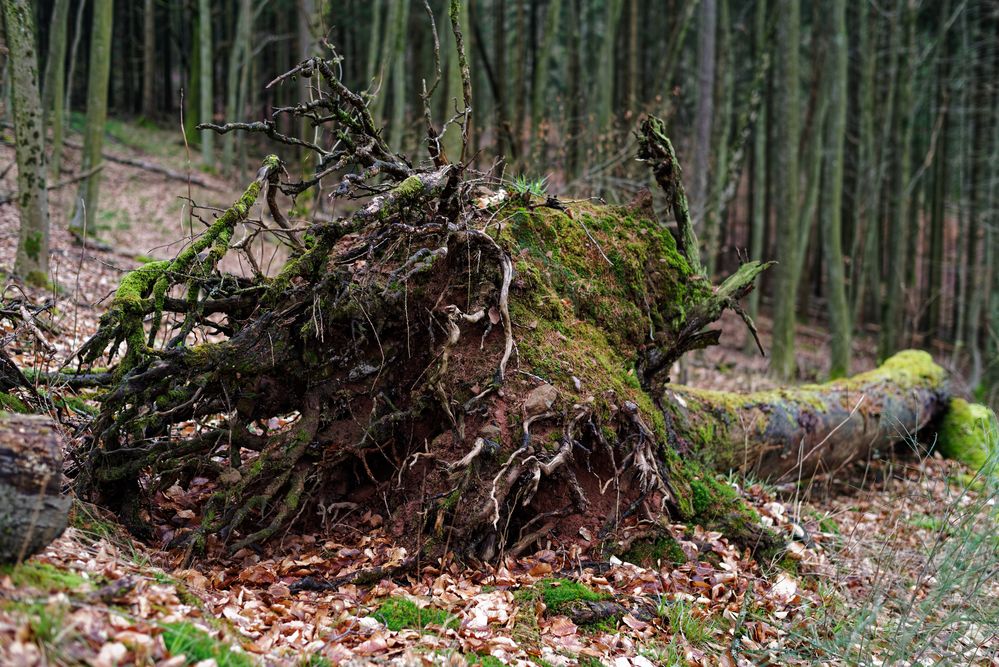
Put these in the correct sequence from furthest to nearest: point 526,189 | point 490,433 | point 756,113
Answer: point 756,113, point 526,189, point 490,433

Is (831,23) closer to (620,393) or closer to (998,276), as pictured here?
(998,276)

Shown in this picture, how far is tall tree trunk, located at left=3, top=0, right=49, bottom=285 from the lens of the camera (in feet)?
23.8

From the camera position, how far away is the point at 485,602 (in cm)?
346

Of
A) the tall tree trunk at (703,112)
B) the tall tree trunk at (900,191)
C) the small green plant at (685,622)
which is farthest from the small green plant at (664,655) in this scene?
the tall tree trunk at (900,191)

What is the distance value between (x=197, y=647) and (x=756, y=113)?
17021mm

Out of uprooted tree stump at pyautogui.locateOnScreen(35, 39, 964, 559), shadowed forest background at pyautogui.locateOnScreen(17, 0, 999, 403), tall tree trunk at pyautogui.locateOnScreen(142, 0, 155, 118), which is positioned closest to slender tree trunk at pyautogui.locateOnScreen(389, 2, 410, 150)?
shadowed forest background at pyautogui.locateOnScreen(17, 0, 999, 403)

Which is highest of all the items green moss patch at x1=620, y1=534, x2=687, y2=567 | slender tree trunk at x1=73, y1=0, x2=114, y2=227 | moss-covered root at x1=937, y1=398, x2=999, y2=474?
slender tree trunk at x1=73, y1=0, x2=114, y2=227

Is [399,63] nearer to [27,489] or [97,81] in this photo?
[97,81]

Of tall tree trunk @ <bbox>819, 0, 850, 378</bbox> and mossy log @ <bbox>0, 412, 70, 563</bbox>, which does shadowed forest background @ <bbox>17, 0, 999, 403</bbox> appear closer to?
tall tree trunk @ <bbox>819, 0, 850, 378</bbox>

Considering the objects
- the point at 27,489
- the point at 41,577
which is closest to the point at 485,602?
the point at 41,577

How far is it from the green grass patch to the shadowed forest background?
9.05ft

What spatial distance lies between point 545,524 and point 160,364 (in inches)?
92.0

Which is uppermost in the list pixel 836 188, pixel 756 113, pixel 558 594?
pixel 756 113

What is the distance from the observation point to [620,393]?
451 centimetres
